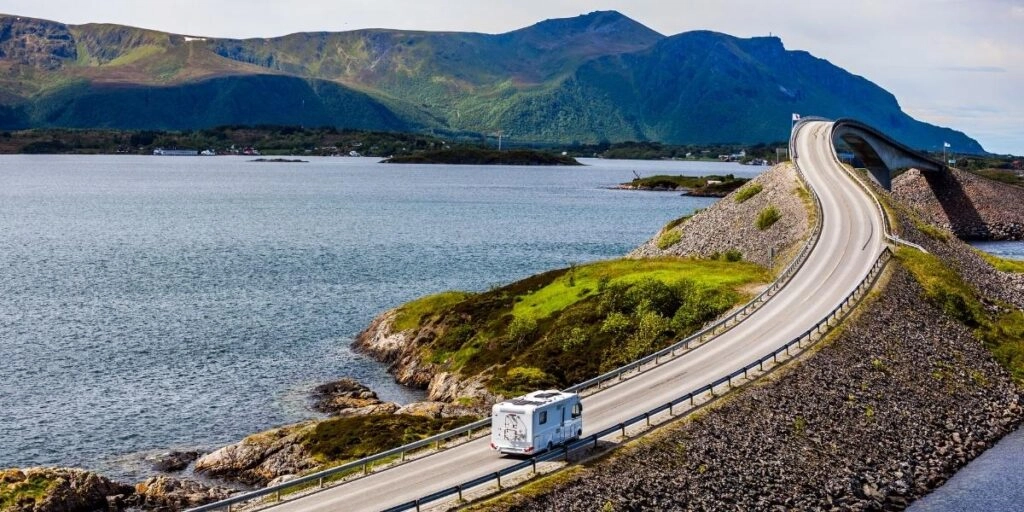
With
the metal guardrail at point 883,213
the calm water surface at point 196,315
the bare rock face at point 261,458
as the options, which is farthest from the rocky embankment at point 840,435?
the calm water surface at point 196,315

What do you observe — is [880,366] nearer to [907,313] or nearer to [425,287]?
[907,313]

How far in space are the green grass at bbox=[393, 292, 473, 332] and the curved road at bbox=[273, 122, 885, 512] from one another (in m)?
28.8

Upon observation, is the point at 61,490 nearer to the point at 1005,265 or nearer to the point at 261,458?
the point at 261,458

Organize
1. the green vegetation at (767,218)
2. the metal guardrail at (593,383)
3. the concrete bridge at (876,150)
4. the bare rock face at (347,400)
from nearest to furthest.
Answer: the metal guardrail at (593,383), the bare rock face at (347,400), the green vegetation at (767,218), the concrete bridge at (876,150)

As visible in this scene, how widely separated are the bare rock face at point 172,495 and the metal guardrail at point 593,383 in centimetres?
388

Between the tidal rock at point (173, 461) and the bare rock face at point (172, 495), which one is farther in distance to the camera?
the tidal rock at point (173, 461)

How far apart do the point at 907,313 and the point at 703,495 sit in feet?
123

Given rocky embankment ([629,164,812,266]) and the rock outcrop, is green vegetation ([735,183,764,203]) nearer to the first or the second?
rocky embankment ([629,164,812,266])

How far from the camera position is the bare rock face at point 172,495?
161ft

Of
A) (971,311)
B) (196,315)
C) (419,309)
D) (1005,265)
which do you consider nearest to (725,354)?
(971,311)

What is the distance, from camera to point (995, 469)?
57.1m

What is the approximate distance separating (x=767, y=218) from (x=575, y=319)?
34.7 metres

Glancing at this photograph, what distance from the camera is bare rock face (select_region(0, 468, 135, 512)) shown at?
46.4 meters

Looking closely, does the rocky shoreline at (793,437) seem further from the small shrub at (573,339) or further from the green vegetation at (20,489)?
the small shrub at (573,339)
